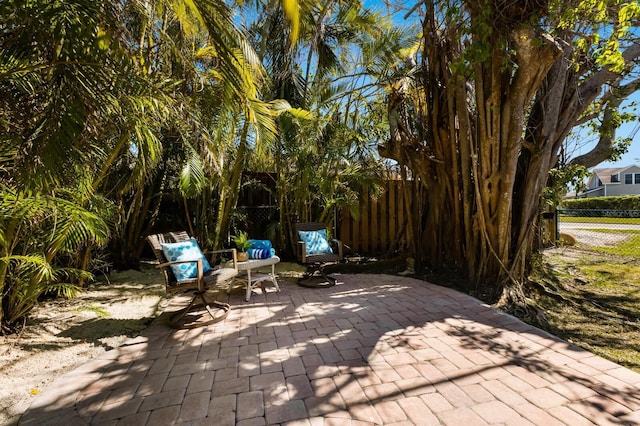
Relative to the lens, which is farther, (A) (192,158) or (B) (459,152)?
(B) (459,152)

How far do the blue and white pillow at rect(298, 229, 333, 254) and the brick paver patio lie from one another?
1.62m

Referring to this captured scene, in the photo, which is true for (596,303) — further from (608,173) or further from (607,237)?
(608,173)

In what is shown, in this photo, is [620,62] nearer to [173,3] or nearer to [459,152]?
[459,152]

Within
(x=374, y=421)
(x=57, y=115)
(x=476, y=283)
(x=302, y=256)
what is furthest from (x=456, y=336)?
(x=57, y=115)

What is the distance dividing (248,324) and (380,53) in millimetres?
4628

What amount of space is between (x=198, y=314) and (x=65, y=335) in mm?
1134

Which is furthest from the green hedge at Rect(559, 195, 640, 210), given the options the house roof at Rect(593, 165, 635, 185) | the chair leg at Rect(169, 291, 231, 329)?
the chair leg at Rect(169, 291, 231, 329)

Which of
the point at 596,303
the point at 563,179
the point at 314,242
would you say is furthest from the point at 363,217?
the point at 596,303

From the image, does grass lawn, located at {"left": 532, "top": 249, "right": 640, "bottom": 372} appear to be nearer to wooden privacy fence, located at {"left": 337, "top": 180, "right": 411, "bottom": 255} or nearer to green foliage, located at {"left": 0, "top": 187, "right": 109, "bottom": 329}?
wooden privacy fence, located at {"left": 337, "top": 180, "right": 411, "bottom": 255}

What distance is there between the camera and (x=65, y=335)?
2.86 metres

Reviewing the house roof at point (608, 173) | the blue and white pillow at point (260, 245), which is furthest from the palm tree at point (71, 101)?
the house roof at point (608, 173)

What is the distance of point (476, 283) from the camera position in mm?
4074

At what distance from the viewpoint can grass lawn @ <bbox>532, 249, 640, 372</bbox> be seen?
2.62 m

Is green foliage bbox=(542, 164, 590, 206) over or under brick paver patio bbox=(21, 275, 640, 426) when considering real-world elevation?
over
